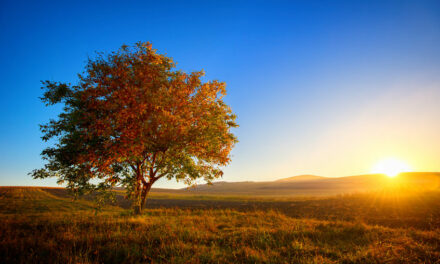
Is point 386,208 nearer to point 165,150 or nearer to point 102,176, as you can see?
point 165,150

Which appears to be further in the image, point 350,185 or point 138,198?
point 350,185

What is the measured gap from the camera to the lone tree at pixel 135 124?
1030 centimetres

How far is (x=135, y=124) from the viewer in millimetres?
10656

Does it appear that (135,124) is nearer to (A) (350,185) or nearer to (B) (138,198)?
(B) (138,198)

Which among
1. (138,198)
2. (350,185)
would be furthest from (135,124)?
(350,185)

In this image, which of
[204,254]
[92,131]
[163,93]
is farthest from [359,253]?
[92,131]

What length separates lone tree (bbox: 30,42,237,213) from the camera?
1030cm

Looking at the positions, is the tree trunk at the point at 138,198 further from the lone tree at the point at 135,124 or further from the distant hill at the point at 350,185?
the distant hill at the point at 350,185

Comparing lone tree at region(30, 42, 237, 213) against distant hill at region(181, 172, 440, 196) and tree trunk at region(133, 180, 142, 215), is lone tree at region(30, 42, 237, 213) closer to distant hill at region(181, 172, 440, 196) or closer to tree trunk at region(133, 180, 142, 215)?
tree trunk at region(133, 180, 142, 215)

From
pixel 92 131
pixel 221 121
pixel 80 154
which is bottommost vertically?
pixel 80 154

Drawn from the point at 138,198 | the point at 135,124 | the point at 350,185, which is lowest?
the point at 350,185

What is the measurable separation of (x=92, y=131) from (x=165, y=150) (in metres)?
4.51

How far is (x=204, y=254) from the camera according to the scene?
5.74 metres

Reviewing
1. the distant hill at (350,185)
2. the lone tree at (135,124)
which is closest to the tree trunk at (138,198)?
the lone tree at (135,124)
